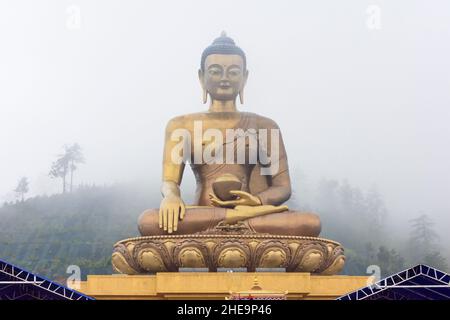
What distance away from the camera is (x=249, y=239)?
1098cm

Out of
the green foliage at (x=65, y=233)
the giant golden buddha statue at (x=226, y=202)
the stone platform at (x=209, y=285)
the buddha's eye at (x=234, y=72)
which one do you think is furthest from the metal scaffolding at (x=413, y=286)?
the green foliage at (x=65, y=233)

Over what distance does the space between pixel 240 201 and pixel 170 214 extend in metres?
1.04

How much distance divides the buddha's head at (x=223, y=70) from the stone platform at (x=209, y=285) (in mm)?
3465

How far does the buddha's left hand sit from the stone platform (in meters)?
1.34

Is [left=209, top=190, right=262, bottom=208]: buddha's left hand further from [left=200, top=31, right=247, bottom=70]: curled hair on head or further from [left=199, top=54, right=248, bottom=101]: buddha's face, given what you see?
[left=200, top=31, right=247, bottom=70]: curled hair on head

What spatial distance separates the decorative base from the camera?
10.9 meters

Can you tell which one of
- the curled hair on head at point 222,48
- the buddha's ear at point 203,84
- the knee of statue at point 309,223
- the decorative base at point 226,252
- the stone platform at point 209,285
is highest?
the curled hair on head at point 222,48

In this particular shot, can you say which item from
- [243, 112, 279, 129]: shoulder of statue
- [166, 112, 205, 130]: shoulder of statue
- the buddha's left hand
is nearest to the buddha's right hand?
the buddha's left hand

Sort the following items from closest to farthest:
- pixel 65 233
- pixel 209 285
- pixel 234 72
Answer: pixel 209 285, pixel 234 72, pixel 65 233

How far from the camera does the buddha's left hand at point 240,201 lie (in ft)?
38.1

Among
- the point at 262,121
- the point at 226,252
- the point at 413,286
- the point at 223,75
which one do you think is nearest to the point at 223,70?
the point at 223,75

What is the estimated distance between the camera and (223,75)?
12.9 metres

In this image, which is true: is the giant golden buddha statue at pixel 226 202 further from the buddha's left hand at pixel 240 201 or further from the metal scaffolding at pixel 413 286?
the metal scaffolding at pixel 413 286

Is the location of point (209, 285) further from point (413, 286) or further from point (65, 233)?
point (65, 233)
